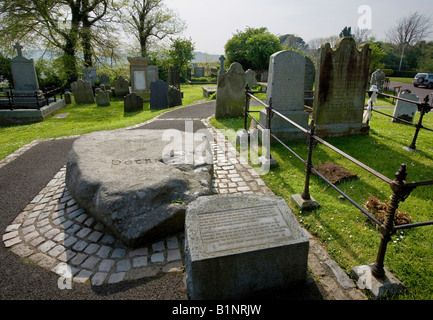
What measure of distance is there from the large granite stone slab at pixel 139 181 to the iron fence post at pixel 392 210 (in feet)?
7.49

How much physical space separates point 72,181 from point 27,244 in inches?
44.5

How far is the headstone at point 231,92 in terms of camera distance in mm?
9789

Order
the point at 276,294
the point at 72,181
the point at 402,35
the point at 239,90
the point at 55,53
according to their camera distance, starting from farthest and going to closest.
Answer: the point at 402,35 → the point at 55,53 → the point at 239,90 → the point at 72,181 → the point at 276,294

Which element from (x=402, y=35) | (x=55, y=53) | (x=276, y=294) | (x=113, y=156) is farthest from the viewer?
(x=402, y=35)

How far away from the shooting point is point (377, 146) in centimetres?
674

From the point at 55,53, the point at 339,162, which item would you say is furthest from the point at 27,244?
the point at 55,53

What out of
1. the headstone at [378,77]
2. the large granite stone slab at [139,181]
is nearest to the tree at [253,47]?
the headstone at [378,77]

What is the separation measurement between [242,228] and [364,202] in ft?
8.57

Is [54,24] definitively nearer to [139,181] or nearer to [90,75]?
[90,75]

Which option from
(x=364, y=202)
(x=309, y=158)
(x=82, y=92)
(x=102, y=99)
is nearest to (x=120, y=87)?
(x=82, y=92)

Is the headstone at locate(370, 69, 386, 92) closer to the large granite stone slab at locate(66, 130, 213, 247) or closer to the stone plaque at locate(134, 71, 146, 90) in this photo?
the stone plaque at locate(134, 71, 146, 90)

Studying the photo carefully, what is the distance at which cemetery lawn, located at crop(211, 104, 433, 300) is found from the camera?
2.95 meters

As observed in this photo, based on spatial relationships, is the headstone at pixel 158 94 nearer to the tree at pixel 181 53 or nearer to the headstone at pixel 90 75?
the headstone at pixel 90 75
